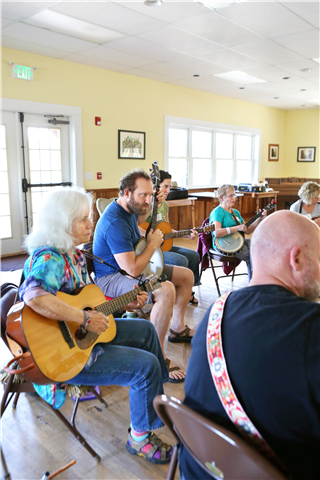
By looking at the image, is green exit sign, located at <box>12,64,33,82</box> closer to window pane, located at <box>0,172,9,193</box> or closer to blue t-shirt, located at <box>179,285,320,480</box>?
window pane, located at <box>0,172,9,193</box>

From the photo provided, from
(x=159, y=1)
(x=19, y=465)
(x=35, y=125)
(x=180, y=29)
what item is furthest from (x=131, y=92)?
(x=19, y=465)

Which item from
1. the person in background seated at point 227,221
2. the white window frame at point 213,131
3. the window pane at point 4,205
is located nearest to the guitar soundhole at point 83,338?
the person in background seated at point 227,221

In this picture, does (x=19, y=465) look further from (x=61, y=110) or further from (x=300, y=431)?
(x=61, y=110)

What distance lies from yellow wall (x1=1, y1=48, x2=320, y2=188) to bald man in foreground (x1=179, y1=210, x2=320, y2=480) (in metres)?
4.69

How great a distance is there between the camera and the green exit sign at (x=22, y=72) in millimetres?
4660

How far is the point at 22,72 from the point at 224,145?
17.2 feet

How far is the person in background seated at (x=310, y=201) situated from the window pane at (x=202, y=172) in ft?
14.8

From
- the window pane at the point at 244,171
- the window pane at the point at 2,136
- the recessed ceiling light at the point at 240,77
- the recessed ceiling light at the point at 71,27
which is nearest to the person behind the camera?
the recessed ceiling light at the point at 71,27

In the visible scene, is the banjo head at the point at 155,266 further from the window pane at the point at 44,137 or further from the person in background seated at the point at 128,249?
the window pane at the point at 44,137

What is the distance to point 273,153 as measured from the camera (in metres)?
10.6

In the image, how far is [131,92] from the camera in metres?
6.22

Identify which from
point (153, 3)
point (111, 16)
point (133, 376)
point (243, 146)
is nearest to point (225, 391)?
point (133, 376)

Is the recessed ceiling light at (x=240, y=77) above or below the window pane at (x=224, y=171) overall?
above

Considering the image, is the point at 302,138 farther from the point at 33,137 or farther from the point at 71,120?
the point at 33,137
